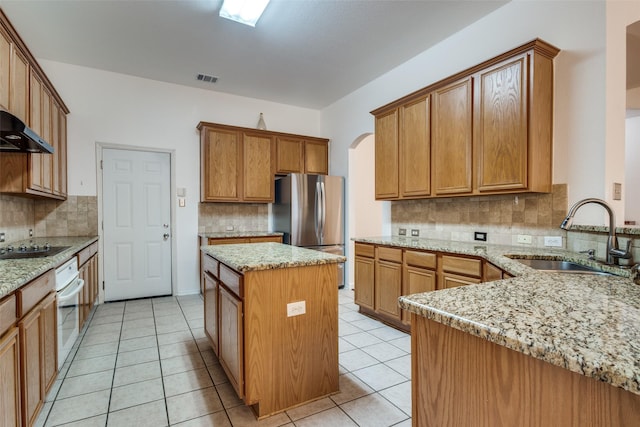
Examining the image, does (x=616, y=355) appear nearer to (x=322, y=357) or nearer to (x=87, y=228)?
(x=322, y=357)

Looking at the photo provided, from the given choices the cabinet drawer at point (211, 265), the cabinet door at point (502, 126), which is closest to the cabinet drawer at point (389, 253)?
the cabinet door at point (502, 126)

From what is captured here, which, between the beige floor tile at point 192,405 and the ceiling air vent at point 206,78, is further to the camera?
the ceiling air vent at point 206,78

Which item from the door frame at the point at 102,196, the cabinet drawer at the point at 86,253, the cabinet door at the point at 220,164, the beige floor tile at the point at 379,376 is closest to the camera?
the beige floor tile at the point at 379,376

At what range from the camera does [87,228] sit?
390 cm

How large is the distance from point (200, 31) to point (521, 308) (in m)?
3.52

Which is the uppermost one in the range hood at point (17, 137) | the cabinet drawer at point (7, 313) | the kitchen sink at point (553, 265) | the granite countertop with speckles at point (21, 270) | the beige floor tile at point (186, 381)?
the range hood at point (17, 137)

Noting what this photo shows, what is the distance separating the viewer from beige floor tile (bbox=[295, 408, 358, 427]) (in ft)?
5.67

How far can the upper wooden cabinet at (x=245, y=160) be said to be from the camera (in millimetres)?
4273

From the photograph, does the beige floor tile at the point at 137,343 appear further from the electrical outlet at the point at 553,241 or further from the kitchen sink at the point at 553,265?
the electrical outlet at the point at 553,241

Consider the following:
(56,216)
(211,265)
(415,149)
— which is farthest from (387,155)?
(56,216)

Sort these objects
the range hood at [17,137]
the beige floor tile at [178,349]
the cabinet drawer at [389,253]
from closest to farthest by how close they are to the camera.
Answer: the range hood at [17,137] < the beige floor tile at [178,349] < the cabinet drawer at [389,253]

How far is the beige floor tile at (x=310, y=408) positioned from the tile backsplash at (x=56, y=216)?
3249 mm

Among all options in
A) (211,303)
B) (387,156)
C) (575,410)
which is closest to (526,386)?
(575,410)

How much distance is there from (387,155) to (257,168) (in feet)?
6.45
